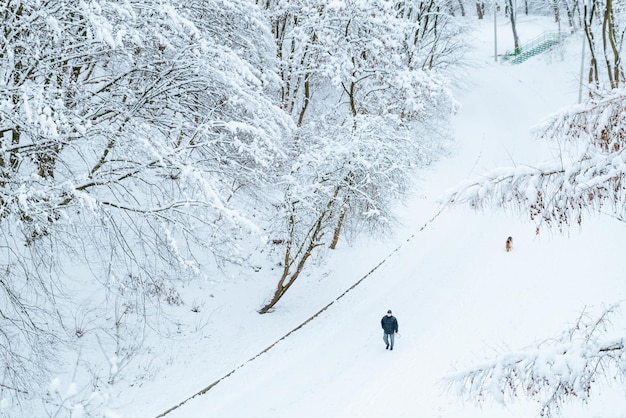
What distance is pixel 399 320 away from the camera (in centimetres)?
1498

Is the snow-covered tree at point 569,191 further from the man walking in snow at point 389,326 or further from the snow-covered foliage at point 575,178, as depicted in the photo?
the man walking in snow at point 389,326

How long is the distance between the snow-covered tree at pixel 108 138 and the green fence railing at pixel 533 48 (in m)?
40.5

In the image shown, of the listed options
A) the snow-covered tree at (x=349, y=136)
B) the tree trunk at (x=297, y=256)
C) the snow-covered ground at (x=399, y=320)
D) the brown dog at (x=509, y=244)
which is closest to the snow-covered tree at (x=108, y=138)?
the snow-covered ground at (x=399, y=320)

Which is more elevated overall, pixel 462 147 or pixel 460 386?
pixel 460 386

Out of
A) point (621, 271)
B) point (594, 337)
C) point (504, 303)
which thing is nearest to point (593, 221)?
point (621, 271)

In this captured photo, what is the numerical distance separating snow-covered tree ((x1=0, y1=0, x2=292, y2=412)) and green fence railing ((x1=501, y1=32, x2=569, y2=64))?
40527mm

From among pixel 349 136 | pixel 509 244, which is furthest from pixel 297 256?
pixel 509 244

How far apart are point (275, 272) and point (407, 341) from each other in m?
5.90

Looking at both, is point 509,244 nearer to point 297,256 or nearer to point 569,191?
point 297,256

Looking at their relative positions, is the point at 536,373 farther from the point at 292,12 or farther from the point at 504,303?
the point at 292,12

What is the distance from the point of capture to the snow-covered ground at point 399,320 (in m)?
11.1

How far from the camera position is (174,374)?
12.1 m

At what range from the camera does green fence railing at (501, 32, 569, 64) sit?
4578 cm

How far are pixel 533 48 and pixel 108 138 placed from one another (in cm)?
4883
